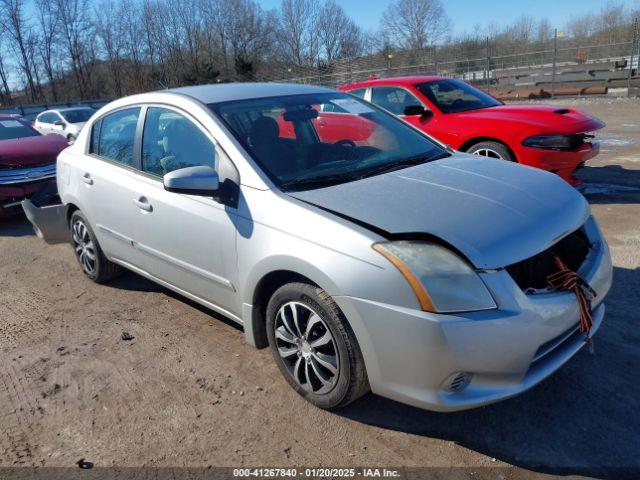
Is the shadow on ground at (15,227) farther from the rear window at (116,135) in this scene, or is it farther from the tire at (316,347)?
the tire at (316,347)

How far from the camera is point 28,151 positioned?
7.62 m

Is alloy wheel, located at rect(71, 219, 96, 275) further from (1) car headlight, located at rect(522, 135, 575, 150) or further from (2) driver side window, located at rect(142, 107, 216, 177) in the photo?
(1) car headlight, located at rect(522, 135, 575, 150)

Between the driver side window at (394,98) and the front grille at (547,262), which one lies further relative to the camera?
the driver side window at (394,98)

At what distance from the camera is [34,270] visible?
5.48 m

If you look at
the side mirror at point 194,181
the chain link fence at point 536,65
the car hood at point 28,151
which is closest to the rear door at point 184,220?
the side mirror at point 194,181

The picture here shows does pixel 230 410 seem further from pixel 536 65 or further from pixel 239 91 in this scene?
pixel 536 65

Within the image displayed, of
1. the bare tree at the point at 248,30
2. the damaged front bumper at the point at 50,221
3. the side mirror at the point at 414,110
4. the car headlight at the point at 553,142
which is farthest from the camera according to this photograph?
the bare tree at the point at 248,30

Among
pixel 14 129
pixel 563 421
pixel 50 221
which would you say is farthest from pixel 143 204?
pixel 14 129

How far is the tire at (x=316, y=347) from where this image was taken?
2.52 meters

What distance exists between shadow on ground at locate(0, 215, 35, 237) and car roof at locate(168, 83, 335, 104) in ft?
14.8

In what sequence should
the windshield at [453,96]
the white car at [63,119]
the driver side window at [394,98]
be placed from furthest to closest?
1. the white car at [63,119]
2. the driver side window at [394,98]
3. the windshield at [453,96]

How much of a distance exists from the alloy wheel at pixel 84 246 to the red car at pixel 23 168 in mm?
2692

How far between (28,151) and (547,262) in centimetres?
748

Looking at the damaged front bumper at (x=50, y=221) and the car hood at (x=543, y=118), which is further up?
the car hood at (x=543, y=118)
